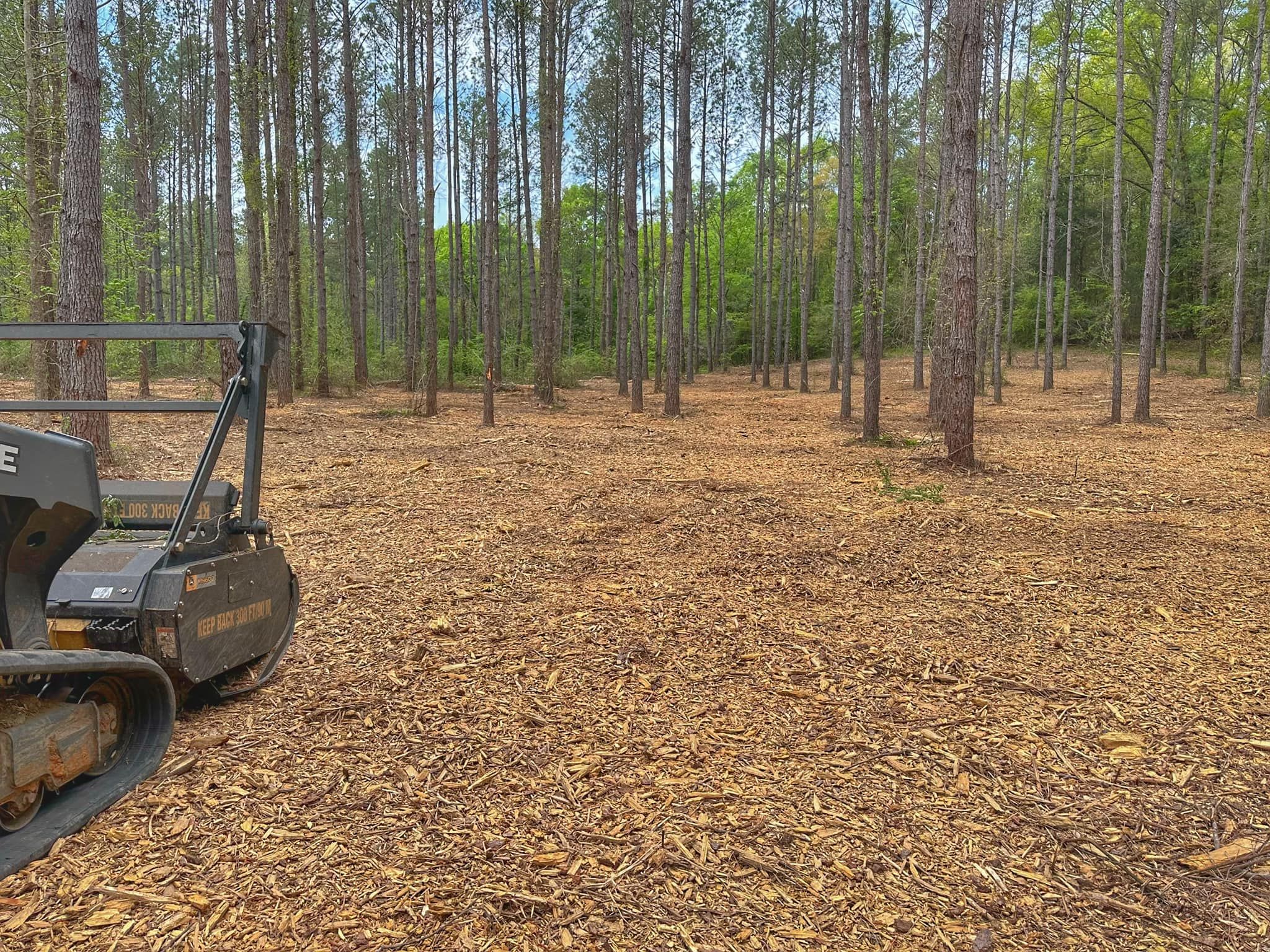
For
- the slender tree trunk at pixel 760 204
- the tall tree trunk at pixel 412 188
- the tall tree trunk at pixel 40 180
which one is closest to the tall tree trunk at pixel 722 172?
the slender tree trunk at pixel 760 204

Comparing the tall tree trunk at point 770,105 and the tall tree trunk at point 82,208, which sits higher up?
the tall tree trunk at point 770,105

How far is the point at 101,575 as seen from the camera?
294cm

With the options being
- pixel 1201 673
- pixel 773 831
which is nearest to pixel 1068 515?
pixel 1201 673

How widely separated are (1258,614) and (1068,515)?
100.0 inches

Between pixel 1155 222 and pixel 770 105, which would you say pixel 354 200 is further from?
pixel 1155 222

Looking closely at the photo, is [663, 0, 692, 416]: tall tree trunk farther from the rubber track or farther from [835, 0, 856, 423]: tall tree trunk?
the rubber track

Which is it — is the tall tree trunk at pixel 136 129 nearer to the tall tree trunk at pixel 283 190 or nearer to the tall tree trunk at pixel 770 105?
the tall tree trunk at pixel 283 190

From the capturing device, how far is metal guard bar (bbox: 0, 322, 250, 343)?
302 centimetres

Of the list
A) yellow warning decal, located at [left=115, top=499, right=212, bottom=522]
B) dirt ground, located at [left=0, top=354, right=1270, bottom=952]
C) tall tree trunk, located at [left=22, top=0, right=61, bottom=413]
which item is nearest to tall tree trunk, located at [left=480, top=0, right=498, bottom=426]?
tall tree trunk, located at [left=22, top=0, right=61, bottom=413]

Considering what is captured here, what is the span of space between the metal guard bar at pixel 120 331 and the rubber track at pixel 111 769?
122 cm

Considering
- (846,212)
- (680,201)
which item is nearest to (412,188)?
(680,201)

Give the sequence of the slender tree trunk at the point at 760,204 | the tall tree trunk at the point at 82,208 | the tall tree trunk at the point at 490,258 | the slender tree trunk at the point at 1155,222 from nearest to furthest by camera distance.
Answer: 1. the tall tree trunk at the point at 82,208
2. the slender tree trunk at the point at 1155,222
3. the tall tree trunk at the point at 490,258
4. the slender tree trunk at the point at 760,204

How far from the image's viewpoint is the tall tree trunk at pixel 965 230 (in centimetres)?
901

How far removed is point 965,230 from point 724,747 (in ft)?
25.8
